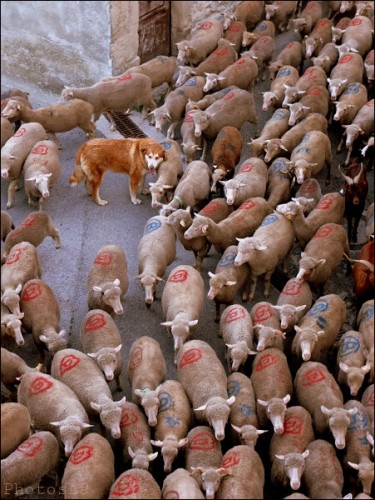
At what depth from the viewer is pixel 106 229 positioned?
31.5 feet

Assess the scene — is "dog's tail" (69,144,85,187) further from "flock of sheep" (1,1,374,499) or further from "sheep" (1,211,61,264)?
"sheep" (1,211,61,264)

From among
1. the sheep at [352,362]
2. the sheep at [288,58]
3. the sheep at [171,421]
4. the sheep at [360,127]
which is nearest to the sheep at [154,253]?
the sheep at [171,421]

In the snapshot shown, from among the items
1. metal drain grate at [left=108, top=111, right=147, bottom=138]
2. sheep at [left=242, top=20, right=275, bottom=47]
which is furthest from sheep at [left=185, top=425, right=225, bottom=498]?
sheep at [left=242, top=20, right=275, bottom=47]

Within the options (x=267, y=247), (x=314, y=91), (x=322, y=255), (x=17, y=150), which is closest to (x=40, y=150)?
(x=17, y=150)

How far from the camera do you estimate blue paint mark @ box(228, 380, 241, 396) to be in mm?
7039

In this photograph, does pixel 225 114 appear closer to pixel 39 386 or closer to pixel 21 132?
pixel 21 132

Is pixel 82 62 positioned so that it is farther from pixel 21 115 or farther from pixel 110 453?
pixel 110 453

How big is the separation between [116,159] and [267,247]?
2.54 m

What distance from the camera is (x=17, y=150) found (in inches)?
378

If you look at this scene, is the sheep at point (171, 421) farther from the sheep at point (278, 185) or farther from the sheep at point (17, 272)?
the sheep at point (278, 185)

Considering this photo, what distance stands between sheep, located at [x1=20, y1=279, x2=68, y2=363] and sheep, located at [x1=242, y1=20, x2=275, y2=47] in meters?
6.49

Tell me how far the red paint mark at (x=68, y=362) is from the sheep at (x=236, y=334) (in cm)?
151

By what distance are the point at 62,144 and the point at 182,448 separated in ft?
18.2

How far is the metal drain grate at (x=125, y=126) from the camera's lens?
11.0 meters
